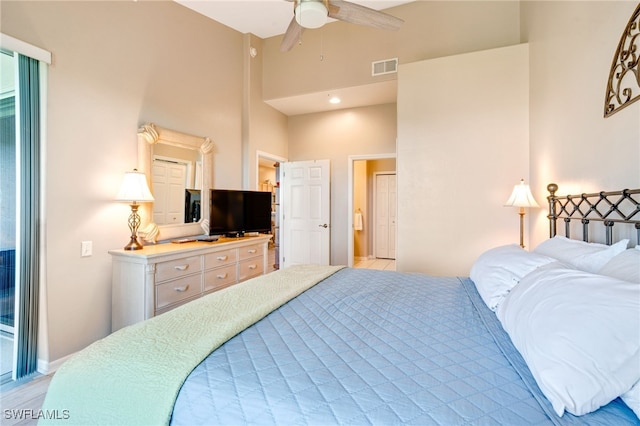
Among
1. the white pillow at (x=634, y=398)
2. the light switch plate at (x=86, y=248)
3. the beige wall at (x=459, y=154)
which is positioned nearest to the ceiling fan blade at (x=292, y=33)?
the beige wall at (x=459, y=154)

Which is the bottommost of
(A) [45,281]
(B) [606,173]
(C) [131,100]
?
(A) [45,281]

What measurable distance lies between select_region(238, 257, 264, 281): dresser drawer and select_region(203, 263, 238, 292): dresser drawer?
10 cm

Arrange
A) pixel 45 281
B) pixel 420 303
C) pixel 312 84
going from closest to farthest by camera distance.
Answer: pixel 420 303 < pixel 45 281 < pixel 312 84

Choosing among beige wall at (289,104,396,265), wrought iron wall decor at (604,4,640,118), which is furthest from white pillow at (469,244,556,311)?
beige wall at (289,104,396,265)

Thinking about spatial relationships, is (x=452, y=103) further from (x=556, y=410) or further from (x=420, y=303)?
(x=556, y=410)

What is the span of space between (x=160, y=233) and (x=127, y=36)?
185cm

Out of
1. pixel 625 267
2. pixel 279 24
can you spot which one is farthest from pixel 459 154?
pixel 279 24

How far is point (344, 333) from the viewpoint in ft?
3.88

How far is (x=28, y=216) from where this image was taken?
6.86ft

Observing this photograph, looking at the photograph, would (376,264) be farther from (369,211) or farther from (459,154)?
(459,154)

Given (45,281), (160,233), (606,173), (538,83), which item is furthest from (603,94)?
(45,281)

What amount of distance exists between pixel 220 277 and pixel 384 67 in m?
3.22

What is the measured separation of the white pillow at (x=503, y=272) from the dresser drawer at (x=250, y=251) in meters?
2.49

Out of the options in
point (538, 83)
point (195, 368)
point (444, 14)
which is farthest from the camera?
point (444, 14)
